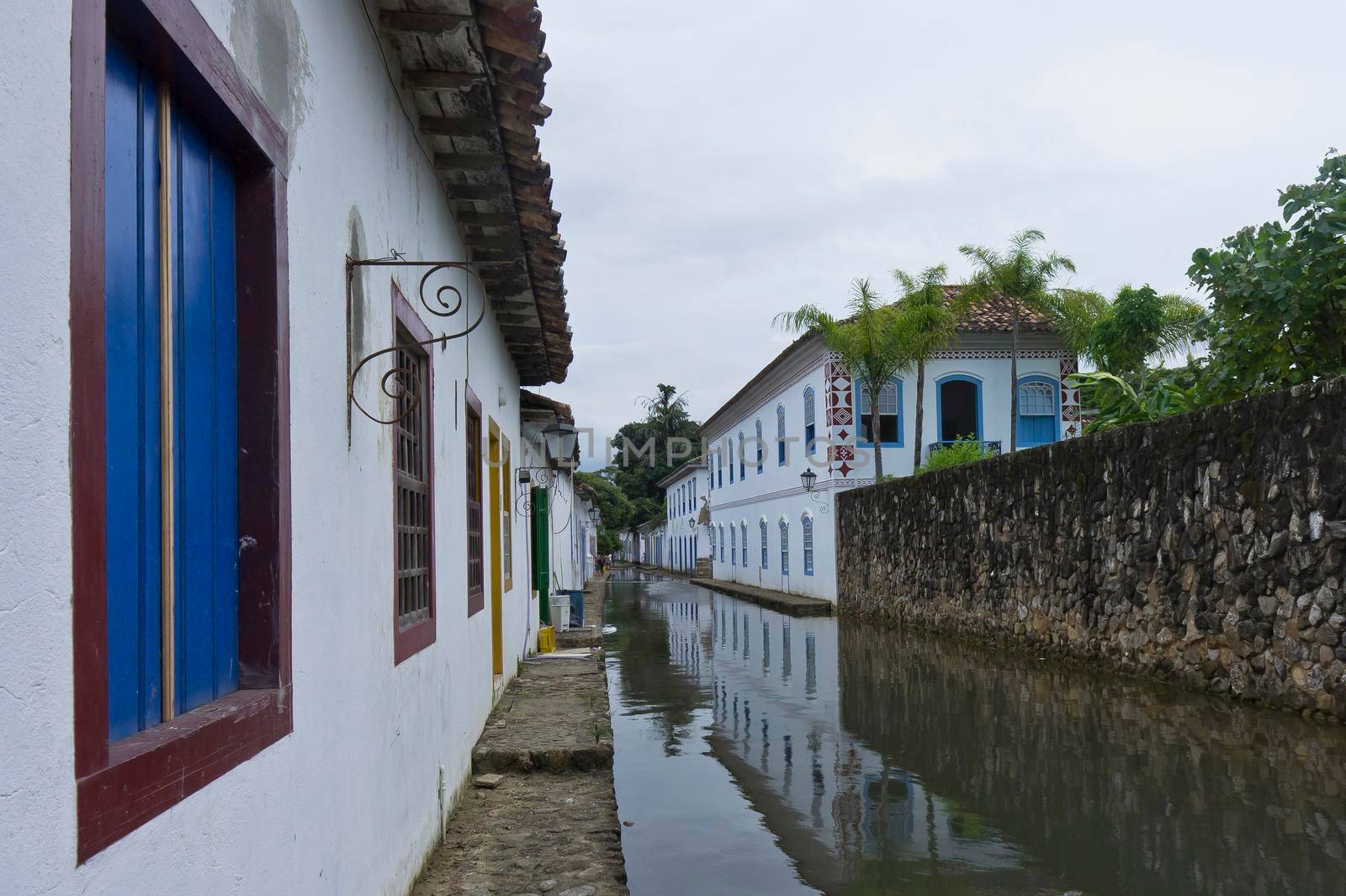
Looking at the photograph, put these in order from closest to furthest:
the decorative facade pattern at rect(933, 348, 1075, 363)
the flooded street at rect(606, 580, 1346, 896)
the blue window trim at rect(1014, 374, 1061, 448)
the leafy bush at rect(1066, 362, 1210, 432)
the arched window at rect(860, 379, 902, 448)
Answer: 1. the flooded street at rect(606, 580, 1346, 896)
2. the leafy bush at rect(1066, 362, 1210, 432)
3. the arched window at rect(860, 379, 902, 448)
4. the decorative facade pattern at rect(933, 348, 1075, 363)
5. the blue window trim at rect(1014, 374, 1061, 448)

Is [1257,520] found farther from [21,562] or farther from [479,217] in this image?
[21,562]

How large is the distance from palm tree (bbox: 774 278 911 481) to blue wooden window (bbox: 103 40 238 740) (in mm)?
21007

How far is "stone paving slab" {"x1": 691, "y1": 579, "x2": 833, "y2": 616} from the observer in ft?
75.4

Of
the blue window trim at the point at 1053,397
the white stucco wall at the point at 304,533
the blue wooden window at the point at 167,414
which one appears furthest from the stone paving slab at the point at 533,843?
the blue window trim at the point at 1053,397

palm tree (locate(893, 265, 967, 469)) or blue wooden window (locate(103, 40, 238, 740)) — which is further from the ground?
palm tree (locate(893, 265, 967, 469))

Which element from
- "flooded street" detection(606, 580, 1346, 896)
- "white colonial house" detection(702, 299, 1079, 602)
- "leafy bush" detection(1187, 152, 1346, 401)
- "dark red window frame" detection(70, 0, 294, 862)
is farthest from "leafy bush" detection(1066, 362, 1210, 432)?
"dark red window frame" detection(70, 0, 294, 862)

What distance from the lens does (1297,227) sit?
10633 mm

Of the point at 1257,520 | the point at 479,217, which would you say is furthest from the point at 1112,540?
the point at 479,217

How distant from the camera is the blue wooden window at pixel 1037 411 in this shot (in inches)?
1031

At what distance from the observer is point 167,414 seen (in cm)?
227

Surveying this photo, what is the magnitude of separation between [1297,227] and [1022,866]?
8.01m

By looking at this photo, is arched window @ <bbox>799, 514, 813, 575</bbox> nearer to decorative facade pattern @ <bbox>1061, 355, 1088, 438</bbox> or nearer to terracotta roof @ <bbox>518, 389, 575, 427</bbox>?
decorative facade pattern @ <bbox>1061, 355, 1088, 438</bbox>

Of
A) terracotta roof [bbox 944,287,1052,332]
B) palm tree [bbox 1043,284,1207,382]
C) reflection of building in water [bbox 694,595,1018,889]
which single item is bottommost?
reflection of building in water [bbox 694,595,1018,889]

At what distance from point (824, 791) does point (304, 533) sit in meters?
4.63
